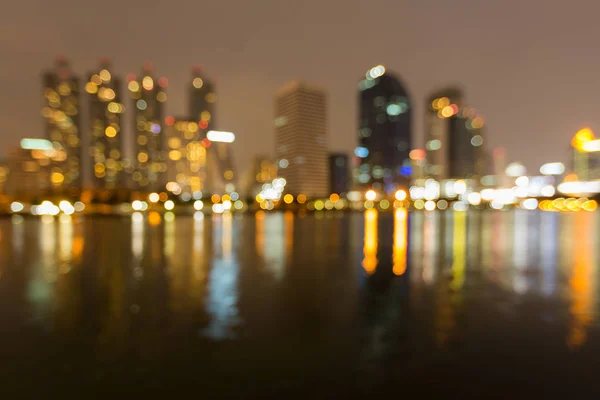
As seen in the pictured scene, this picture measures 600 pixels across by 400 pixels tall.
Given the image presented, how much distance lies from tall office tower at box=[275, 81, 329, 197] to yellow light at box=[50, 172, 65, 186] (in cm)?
11746

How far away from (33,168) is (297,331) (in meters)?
212

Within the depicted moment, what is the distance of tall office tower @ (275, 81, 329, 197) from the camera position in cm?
18088

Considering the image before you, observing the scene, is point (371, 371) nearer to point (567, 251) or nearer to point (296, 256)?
point (296, 256)

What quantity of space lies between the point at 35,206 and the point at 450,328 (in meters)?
113

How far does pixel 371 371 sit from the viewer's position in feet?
18.5

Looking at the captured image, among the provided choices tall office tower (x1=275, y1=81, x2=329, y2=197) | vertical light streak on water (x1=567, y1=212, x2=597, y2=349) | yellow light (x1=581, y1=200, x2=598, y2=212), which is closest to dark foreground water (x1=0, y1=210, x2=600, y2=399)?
vertical light streak on water (x1=567, y1=212, x2=597, y2=349)

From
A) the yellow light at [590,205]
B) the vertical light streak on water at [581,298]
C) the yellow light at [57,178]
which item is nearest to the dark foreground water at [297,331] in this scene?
the vertical light streak on water at [581,298]

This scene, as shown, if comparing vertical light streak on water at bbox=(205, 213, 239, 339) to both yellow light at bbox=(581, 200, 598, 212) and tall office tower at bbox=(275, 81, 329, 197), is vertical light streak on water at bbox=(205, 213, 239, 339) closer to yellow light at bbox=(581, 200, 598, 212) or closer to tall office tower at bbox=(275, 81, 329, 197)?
tall office tower at bbox=(275, 81, 329, 197)

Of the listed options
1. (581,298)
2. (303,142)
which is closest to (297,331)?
(581,298)

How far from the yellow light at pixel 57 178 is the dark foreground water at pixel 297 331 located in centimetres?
20119

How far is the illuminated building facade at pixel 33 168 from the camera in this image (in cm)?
16575

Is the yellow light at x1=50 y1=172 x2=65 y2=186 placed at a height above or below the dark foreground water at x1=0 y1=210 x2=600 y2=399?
above

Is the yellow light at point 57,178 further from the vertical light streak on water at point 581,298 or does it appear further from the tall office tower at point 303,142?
the vertical light streak on water at point 581,298

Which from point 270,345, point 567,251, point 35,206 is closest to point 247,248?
point 270,345
